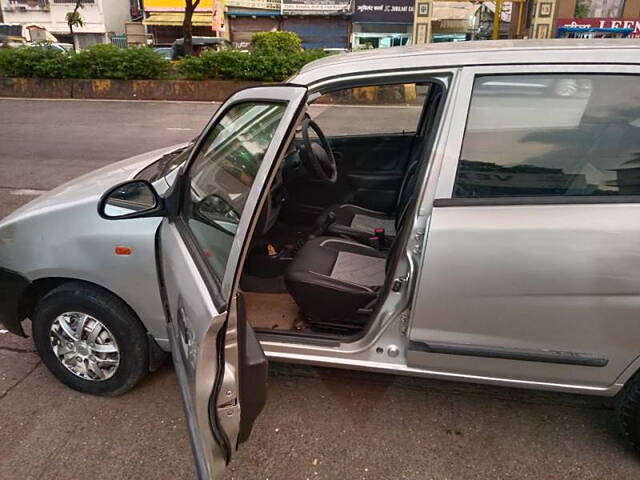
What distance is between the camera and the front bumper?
7.97 feet

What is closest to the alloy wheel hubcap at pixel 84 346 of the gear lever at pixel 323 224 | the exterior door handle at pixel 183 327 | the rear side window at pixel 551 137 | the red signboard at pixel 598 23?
the exterior door handle at pixel 183 327

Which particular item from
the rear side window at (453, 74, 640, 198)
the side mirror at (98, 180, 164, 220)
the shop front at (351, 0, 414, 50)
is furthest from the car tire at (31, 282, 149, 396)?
the shop front at (351, 0, 414, 50)

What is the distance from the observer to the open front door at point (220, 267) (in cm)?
158

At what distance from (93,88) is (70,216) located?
1320cm

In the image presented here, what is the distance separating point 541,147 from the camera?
199cm

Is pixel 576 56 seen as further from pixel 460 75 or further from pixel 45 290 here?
pixel 45 290

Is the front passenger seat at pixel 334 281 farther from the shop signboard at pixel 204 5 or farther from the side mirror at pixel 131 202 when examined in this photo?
the shop signboard at pixel 204 5

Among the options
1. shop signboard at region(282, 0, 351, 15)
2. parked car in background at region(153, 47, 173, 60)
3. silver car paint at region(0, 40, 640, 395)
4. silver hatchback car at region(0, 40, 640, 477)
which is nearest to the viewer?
silver hatchback car at region(0, 40, 640, 477)

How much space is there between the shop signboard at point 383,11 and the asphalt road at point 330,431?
109ft

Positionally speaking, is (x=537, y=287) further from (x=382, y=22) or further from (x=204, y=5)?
(x=204, y=5)

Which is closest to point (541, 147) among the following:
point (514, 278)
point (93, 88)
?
point (514, 278)

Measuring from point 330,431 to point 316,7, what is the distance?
3383cm

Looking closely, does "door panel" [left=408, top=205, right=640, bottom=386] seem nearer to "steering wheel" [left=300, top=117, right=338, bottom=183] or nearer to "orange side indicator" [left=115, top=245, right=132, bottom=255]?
"steering wheel" [left=300, top=117, right=338, bottom=183]

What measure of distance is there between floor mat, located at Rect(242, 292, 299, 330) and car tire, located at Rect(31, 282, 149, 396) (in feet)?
1.85
